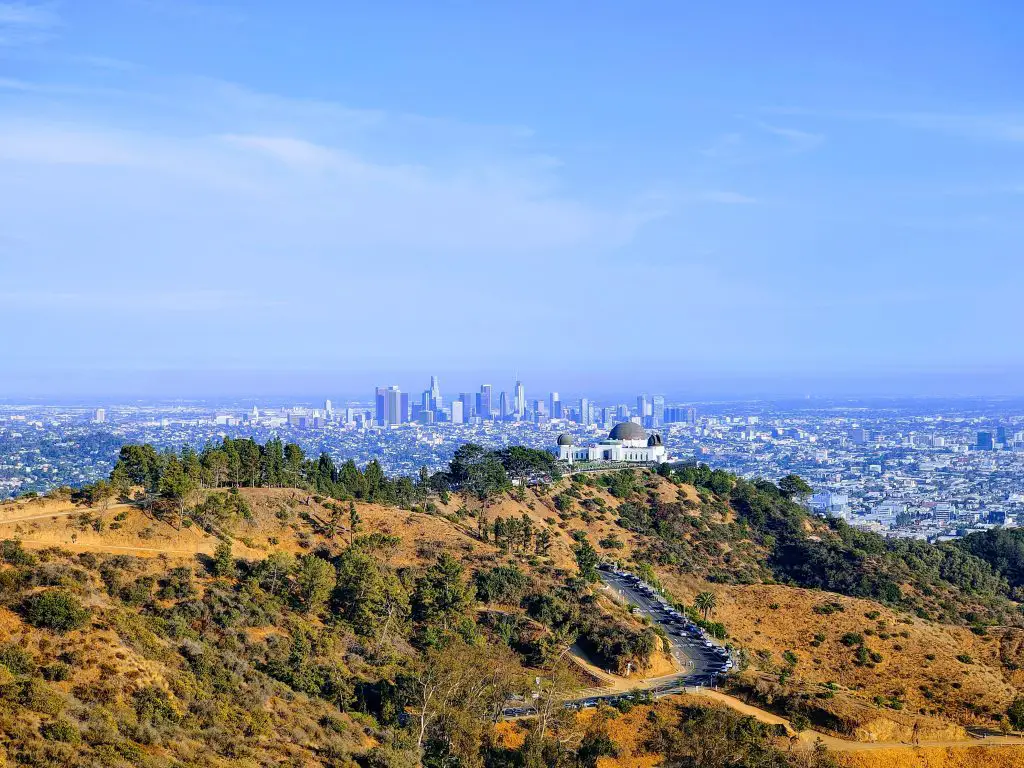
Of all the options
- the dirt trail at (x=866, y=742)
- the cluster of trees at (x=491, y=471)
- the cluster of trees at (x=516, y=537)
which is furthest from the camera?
the cluster of trees at (x=491, y=471)

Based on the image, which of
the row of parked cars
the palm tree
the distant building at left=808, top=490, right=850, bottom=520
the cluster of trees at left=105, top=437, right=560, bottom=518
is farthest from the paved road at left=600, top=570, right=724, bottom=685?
the distant building at left=808, top=490, right=850, bottom=520

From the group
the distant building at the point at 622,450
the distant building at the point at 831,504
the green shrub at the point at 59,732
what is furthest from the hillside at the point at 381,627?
the distant building at the point at 831,504

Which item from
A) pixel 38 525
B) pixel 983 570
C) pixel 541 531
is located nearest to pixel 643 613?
pixel 541 531

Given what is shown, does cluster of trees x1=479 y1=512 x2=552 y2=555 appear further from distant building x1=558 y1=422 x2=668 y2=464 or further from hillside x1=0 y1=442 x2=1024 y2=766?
distant building x1=558 y1=422 x2=668 y2=464

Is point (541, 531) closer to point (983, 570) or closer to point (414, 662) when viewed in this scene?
point (414, 662)

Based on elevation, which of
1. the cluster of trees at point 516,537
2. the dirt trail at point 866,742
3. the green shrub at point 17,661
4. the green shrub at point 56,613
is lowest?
the dirt trail at point 866,742

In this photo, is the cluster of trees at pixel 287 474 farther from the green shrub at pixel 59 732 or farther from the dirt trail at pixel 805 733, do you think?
the green shrub at pixel 59 732
